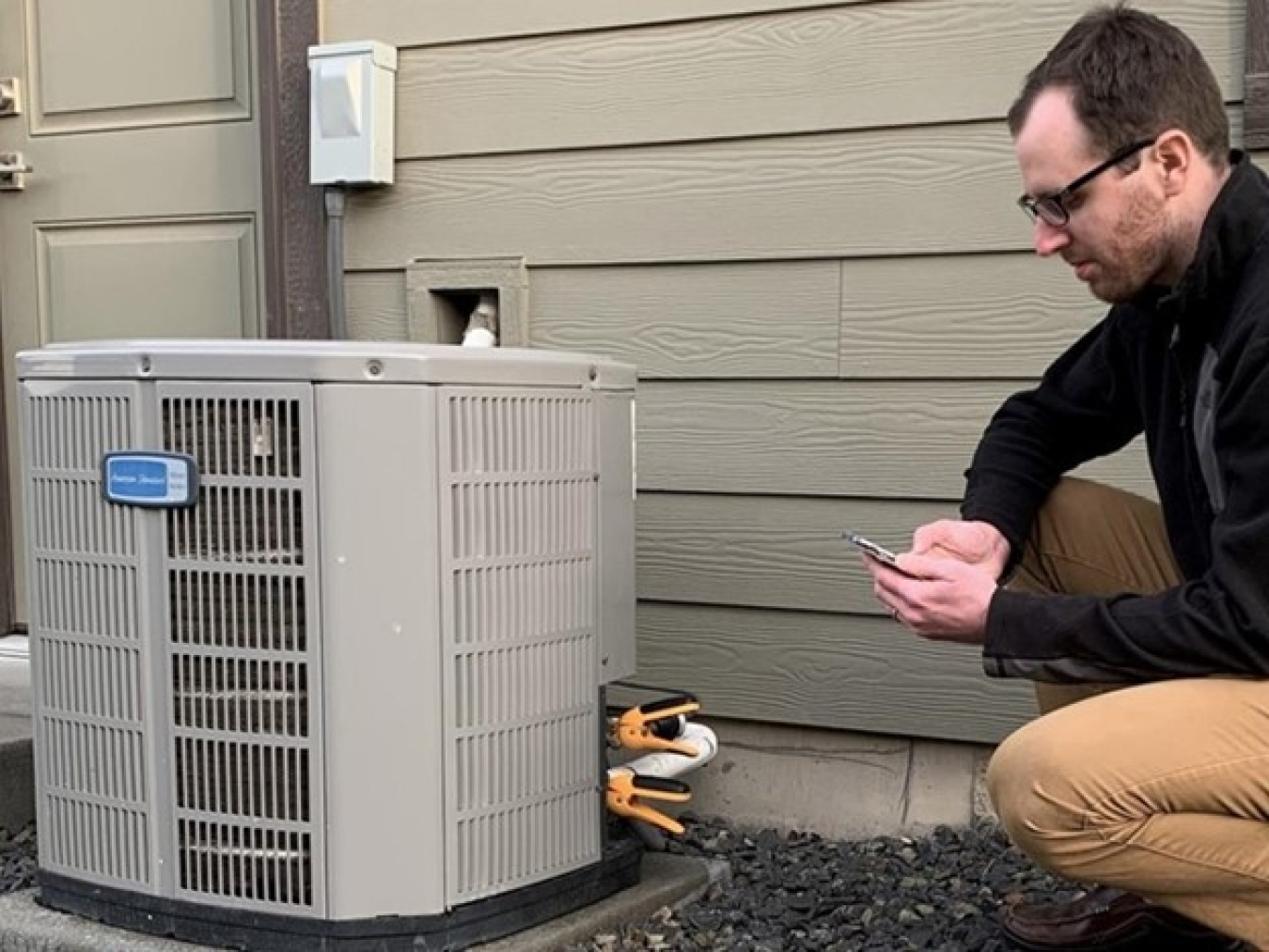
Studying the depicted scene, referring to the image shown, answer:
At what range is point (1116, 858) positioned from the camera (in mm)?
1756

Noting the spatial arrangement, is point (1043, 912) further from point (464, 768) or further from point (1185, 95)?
point (1185, 95)

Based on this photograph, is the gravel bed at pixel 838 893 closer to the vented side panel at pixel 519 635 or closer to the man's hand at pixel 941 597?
the vented side panel at pixel 519 635

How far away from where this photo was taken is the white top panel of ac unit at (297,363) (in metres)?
1.95

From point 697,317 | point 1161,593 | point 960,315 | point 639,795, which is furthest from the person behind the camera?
point 697,317

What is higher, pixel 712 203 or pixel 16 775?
pixel 712 203

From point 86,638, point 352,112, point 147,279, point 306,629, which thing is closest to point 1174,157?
point 306,629

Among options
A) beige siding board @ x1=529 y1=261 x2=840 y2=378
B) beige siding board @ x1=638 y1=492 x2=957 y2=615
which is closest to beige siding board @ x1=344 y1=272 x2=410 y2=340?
beige siding board @ x1=529 y1=261 x2=840 y2=378

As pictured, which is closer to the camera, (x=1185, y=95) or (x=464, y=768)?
(x=1185, y=95)

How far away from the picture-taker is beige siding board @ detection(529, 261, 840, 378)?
2693 millimetres

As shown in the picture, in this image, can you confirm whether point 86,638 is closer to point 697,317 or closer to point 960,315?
point 697,317

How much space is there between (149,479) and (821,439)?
45.9 inches

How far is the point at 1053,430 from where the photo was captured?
2.22m

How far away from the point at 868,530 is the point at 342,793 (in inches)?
42.4

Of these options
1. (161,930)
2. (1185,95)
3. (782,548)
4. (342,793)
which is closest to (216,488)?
(342,793)
